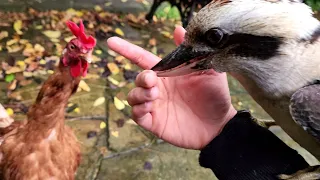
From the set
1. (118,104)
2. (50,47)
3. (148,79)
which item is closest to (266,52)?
(148,79)

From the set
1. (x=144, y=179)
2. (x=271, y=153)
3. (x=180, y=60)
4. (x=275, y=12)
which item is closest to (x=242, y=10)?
(x=275, y=12)

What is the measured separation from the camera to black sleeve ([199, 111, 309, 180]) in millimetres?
1368

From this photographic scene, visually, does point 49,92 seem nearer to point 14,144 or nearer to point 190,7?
point 14,144

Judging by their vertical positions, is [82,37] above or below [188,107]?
above

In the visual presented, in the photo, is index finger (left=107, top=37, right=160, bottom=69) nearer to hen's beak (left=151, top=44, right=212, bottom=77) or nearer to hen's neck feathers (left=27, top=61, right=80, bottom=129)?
hen's beak (left=151, top=44, right=212, bottom=77)

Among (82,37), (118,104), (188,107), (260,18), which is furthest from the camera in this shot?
(118,104)

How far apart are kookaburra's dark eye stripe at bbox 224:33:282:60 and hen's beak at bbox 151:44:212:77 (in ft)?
0.27

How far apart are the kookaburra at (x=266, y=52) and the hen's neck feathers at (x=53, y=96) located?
0.66m

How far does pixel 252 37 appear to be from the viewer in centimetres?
109

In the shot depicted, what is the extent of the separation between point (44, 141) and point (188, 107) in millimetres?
732

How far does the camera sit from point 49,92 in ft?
5.91

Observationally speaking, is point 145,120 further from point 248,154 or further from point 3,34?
→ point 3,34

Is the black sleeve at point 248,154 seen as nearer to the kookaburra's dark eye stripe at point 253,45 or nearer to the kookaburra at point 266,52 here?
the kookaburra at point 266,52

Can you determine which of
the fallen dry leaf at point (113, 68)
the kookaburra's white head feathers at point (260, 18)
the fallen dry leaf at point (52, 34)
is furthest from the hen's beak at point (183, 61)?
the fallen dry leaf at point (52, 34)
